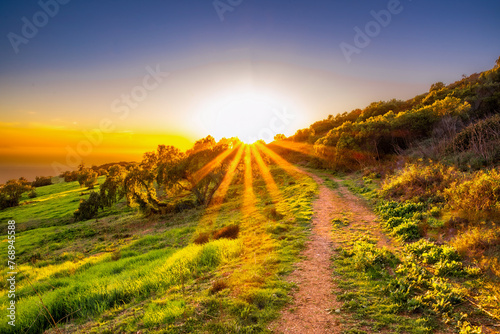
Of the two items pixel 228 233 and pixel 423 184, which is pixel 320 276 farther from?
pixel 423 184

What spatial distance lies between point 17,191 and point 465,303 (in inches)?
4066

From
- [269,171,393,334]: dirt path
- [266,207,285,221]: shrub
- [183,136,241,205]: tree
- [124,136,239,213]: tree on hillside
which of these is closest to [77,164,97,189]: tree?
[124,136,239,213]: tree on hillside

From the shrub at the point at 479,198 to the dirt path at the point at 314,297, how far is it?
6407 mm

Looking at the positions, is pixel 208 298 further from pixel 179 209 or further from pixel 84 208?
pixel 84 208

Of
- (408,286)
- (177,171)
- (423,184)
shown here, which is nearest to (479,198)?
(423,184)

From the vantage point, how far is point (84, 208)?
44.2m

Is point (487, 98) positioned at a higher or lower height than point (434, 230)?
higher

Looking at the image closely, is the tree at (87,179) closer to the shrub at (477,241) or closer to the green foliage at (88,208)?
the green foliage at (88,208)

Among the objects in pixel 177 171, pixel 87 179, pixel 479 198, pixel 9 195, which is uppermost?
pixel 87 179

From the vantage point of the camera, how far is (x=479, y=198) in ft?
34.0

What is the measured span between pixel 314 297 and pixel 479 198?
9.69 metres

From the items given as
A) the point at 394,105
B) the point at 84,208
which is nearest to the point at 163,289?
the point at 84,208

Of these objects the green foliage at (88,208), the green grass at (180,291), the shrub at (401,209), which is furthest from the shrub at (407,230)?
the green foliage at (88,208)

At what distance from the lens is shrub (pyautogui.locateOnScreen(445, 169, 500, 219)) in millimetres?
9500
